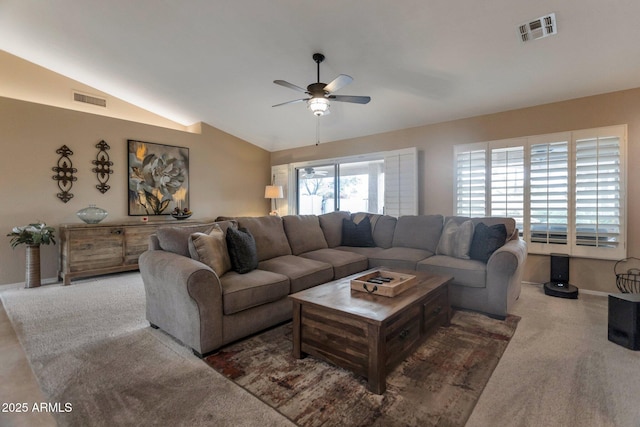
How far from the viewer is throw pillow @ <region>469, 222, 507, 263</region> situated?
3.11 meters

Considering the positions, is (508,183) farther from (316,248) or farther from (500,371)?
(500,371)

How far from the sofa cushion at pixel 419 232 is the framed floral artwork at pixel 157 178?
4.12m

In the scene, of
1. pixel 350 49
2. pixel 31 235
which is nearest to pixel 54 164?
pixel 31 235

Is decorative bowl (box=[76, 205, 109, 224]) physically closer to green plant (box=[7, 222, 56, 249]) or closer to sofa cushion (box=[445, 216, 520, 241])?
green plant (box=[7, 222, 56, 249])

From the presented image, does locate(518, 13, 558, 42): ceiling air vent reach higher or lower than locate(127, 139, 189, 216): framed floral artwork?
higher

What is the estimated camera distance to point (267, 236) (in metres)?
3.42

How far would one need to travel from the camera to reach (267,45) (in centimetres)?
340

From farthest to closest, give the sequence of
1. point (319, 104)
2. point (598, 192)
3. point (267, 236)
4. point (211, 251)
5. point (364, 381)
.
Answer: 1. point (598, 192)
2. point (267, 236)
3. point (319, 104)
4. point (211, 251)
5. point (364, 381)

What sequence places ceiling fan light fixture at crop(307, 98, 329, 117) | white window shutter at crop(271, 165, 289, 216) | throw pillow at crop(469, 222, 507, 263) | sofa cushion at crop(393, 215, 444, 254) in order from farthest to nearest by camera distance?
white window shutter at crop(271, 165, 289, 216), sofa cushion at crop(393, 215, 444, 254), ceiling fan light fixture at crop(307, 98, 329, 117), throw pillow at crop(469, 222, 507, 263)

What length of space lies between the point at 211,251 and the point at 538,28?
11.6 ft

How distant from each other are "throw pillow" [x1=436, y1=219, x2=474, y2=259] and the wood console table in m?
4.45

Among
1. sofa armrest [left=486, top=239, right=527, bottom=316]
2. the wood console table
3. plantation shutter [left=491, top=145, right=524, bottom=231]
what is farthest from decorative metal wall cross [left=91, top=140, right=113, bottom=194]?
plantation shutter [left=491, top=145, right=524, bottom=231]

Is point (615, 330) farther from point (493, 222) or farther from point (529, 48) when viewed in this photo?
point (529, 48)

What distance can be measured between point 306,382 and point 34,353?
2082mm
